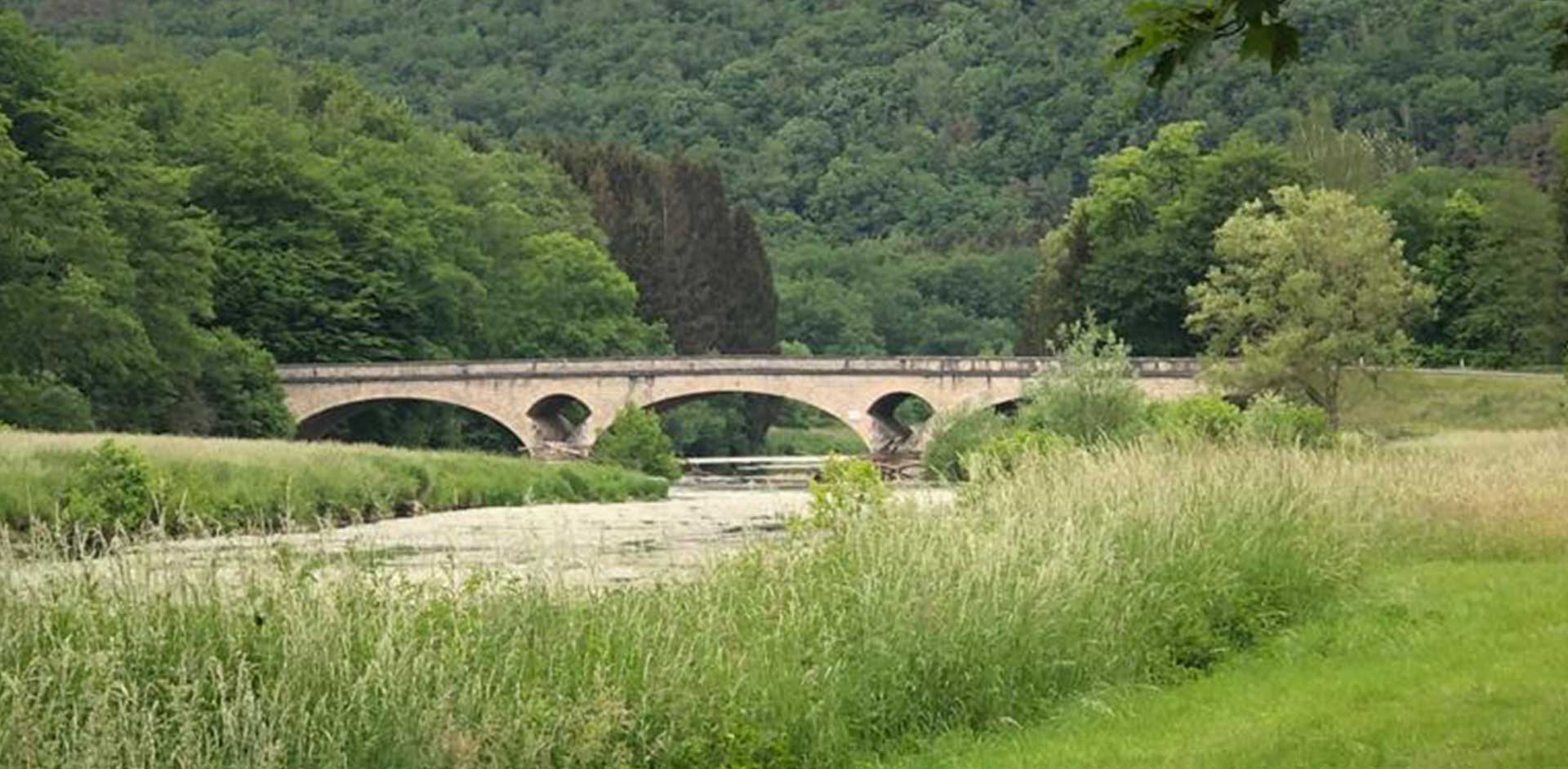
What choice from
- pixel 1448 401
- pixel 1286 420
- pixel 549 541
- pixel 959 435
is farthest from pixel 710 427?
pixel 549 541

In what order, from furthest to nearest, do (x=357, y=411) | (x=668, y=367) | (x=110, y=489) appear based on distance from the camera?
(x=668, y=367)
(x=357, y=411)
(x=110, y=489)

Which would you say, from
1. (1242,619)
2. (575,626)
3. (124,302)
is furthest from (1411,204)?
(575,626)

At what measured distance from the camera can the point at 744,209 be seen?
122m

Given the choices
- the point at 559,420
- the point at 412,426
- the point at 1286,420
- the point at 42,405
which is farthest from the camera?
the point at 559,420

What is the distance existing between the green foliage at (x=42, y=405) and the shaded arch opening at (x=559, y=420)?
28011mm

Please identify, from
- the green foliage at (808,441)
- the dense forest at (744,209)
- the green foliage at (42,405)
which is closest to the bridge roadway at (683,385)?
the dense forest at (744,209)

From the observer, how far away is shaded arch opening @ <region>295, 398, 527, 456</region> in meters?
78.8

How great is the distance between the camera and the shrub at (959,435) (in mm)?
56812

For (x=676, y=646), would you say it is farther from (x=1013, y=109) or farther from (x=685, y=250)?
(x=1013, y=109)

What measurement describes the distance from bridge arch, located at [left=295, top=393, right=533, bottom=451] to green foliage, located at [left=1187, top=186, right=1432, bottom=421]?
25782mm

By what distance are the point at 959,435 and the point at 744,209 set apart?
212 ft

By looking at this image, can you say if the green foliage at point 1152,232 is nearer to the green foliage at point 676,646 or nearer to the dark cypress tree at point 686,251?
the dark cypress tree at point 686,251

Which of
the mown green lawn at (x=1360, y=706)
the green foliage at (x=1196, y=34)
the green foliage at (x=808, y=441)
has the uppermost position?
the green foliage at (x=1196, y=34)

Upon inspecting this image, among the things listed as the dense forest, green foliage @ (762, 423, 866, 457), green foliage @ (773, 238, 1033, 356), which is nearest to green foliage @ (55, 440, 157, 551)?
the dense forest
